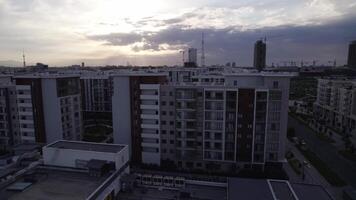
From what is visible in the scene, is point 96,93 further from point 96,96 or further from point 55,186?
point 55,186

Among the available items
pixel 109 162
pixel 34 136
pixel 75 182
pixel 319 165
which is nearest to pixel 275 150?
pixel 319 165

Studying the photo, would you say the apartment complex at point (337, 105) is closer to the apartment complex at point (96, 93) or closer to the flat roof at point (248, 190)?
the flat roof at point (248, 190)

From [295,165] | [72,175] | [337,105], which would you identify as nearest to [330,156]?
[295,165]

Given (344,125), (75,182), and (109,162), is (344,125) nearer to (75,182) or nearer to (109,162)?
(109,162)

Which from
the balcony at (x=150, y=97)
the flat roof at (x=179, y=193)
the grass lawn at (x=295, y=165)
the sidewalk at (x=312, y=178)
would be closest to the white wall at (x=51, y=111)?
the balcony at (x=150, y=97)

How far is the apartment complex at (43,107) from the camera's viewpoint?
50406mm

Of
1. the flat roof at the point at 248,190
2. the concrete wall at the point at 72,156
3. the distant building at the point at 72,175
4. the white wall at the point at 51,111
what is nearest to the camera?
the flat roof at the point at 248,190

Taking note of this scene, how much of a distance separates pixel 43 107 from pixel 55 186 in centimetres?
2824

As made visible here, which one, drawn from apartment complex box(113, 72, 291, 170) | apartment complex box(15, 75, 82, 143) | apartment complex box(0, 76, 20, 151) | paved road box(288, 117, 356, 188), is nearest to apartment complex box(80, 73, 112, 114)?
apartment complex box(15, 75, 82, 143)

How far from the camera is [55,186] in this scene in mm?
28234

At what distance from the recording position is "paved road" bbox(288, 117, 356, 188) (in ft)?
148

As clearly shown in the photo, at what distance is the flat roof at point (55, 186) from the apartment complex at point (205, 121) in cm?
1796

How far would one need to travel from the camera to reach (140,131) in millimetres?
48219

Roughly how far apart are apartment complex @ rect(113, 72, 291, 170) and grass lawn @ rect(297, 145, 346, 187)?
882cm
